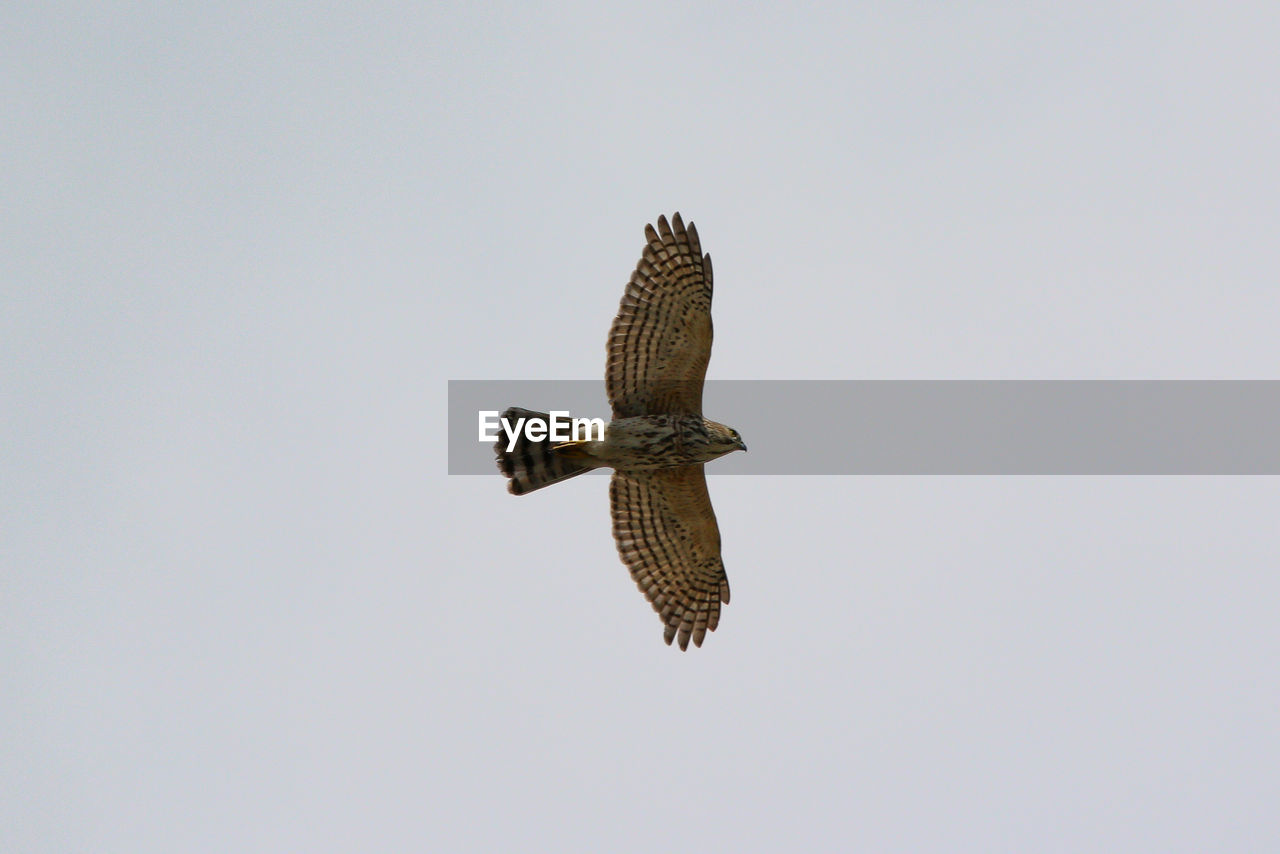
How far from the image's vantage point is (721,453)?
48.8 ft

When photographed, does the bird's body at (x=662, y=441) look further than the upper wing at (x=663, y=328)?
Yes

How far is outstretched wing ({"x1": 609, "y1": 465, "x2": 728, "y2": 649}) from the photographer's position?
52.3 ft

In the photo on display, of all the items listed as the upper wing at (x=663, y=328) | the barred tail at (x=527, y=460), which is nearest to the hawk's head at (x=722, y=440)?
the upper wing at (x=663, y=328)

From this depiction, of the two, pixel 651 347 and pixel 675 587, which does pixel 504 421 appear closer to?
pixel 651 347

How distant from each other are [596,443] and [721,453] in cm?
131

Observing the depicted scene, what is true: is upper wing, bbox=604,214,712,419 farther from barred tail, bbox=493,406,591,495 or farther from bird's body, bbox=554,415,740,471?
barred tail, bbox=493,406,591,495

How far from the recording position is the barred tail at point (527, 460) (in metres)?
14.8

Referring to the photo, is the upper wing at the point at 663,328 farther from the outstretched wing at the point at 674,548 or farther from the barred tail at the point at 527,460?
the outstretched wing at the point at 674,548

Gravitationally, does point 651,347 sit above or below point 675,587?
above

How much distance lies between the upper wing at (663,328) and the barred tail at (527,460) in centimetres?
83

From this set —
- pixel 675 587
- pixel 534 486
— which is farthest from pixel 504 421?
pixel 675 587

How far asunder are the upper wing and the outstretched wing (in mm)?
A: 1183

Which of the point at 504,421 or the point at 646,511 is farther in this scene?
the point at 646,511

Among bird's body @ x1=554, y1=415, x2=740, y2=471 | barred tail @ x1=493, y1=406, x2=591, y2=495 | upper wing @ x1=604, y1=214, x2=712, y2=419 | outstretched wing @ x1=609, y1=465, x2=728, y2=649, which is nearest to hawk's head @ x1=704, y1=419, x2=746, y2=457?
bird's body @ x1=554, y1=415, x2=740, y2=471
